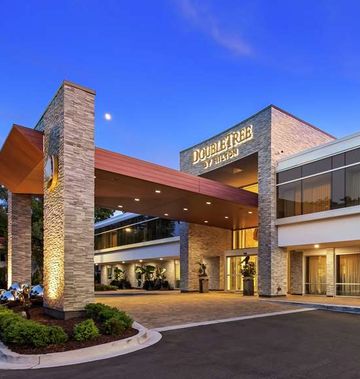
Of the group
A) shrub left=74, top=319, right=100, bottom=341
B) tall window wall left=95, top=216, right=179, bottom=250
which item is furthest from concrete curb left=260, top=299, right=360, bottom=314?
tall window wall left=95, top=216, right=179, bottom=250

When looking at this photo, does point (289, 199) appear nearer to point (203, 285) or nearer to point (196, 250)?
point (196, 250)

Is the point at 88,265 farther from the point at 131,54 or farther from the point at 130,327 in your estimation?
the point at 131,54

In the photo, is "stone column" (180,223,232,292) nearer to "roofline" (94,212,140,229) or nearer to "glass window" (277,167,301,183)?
"glass window" (277,167,301,183)

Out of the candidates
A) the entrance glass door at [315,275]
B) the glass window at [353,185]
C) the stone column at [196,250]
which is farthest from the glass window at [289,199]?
the stone column at [196,250]

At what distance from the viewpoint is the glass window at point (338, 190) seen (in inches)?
691

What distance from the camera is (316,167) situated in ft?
62.0

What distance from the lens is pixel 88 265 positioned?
471 inches

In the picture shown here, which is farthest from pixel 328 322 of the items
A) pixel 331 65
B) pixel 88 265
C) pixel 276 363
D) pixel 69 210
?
pixel 331 65

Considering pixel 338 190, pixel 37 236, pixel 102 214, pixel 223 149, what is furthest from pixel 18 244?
pixel 102 214

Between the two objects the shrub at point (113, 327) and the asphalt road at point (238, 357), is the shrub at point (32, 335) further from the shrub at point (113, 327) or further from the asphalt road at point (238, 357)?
the asphalt road at point (238, 357)

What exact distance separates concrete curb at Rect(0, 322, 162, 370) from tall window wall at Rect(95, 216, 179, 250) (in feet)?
Result: 76.0

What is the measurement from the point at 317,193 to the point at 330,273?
5169 millimetres

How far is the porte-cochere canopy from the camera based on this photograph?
14359 mm

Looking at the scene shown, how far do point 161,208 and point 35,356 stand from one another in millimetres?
15149
